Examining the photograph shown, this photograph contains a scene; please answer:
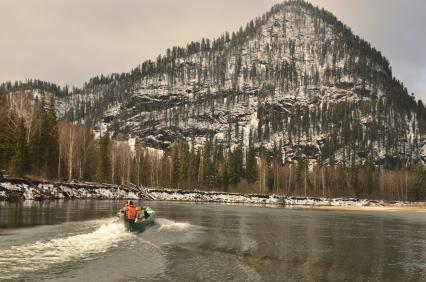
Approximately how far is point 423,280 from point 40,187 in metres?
71.3

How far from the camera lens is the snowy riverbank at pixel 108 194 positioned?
7362cm

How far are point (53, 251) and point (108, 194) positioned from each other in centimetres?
8015

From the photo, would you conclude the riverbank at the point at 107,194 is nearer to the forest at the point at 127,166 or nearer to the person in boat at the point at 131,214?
the forest at the point at 127,166

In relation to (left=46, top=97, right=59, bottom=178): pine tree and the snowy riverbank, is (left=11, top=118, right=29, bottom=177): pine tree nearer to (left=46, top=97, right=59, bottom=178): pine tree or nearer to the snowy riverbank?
the snowy riverbank

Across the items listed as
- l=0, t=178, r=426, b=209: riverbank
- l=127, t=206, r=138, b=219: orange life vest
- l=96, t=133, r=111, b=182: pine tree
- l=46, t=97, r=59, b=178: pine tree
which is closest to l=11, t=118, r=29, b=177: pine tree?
l=0, t=178, r=426, b=209: riverbank

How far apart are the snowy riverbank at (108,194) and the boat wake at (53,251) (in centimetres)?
4291

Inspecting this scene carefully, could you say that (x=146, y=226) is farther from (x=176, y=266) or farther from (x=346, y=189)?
(x=346, y=189)

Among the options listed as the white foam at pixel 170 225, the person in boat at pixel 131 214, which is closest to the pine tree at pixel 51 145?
the white foam at pixel 170 225

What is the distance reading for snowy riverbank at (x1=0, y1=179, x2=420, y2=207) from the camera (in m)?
73.6

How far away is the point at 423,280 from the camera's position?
22531mm

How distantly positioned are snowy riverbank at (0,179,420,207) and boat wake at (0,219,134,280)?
42.9 m

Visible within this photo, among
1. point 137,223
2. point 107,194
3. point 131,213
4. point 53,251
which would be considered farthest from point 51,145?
point 53,251

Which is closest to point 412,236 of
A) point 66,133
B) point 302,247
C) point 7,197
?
point 302,247

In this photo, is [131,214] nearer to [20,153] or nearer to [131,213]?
[131,213]
